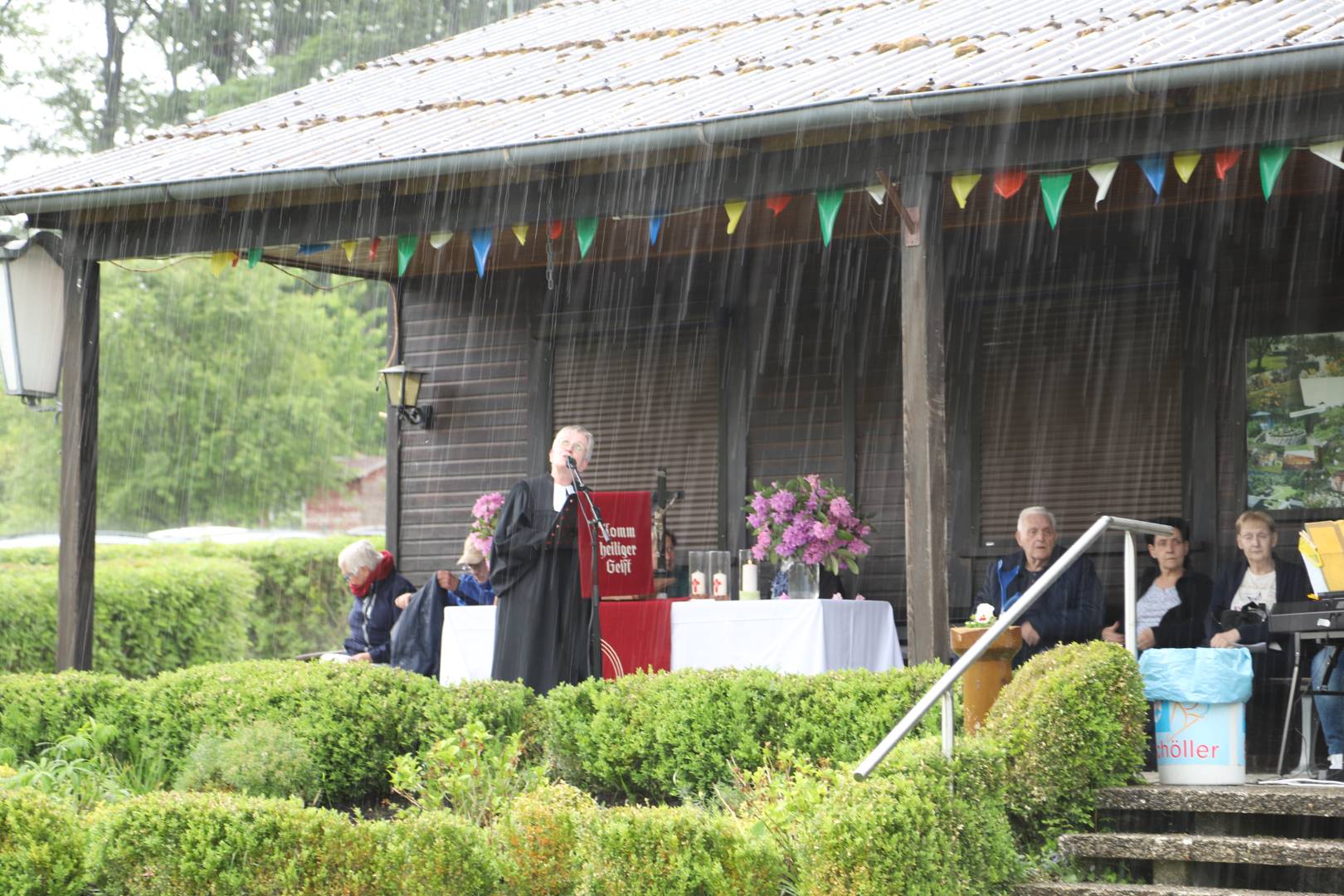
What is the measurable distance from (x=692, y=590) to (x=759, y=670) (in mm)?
2078

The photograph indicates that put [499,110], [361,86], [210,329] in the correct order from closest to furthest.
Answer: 1. [499,110]
2. [361,86]
3. [210,329]

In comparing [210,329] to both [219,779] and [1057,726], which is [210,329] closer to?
[219,779]

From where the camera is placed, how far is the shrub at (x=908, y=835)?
196 inches

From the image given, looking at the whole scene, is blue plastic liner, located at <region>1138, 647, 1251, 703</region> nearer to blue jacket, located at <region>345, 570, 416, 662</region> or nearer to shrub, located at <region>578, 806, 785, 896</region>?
shrub, located at <region>578, 806, 785, 896</region>

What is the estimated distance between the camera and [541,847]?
227 inches

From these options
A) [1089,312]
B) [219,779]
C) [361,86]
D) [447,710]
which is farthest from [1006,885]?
[361,86]

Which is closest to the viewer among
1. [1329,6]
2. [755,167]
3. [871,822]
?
[871,822]

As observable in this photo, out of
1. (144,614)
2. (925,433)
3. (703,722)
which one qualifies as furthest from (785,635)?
(144,614)

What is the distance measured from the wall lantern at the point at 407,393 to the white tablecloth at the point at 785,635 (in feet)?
12.9

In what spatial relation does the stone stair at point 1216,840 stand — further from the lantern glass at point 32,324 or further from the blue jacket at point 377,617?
the lantern glass at point 32,324

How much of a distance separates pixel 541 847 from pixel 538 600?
2454 mm

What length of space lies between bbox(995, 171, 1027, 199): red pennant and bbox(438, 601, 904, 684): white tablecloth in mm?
2497

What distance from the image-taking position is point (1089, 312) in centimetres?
976

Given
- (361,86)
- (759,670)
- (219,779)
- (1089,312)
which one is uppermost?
(361,86)
